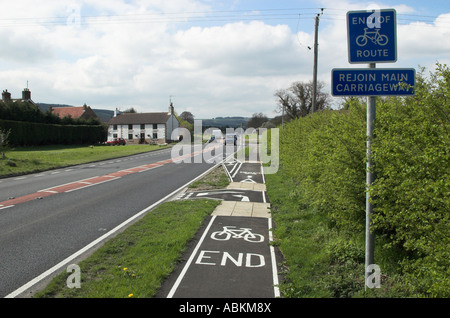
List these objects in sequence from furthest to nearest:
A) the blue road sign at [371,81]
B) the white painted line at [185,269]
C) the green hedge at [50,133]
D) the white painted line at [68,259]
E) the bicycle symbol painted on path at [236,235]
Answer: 1. the green hedge at [50,133]
2. the bicycle symbol painted on path at [236,235]
3. the white painted line at [68,259]
4. the white painted line at [185,269]
5. the blue road sign at [371,81]

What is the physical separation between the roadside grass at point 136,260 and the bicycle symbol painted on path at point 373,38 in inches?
185

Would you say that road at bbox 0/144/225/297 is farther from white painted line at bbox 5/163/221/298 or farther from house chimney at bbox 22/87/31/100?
house chimney at bbox 22/87/31/100

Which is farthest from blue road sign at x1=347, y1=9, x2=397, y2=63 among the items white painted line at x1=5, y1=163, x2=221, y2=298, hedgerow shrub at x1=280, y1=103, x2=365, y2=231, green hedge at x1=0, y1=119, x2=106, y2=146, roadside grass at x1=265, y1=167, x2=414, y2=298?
green hedge at x1=0, y1=119, x2=106, y2=146

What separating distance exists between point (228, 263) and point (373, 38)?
4580 millimetres

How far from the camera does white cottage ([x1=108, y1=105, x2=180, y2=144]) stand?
8738cm

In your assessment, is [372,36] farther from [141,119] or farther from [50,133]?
[141,119]

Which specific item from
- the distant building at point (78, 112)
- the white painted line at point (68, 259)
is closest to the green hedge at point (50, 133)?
the distant building at point (78, 112)

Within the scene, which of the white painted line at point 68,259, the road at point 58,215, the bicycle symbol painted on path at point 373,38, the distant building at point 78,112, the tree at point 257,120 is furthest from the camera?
the tree at point 257,120

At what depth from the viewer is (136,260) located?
22.6 feet

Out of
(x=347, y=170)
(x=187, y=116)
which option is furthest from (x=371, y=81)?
(x=187, y=116)

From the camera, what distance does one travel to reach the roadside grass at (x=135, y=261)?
5.58 meters

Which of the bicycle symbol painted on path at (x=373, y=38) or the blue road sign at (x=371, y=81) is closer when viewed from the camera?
the blue road sign at (x=371, y=81)

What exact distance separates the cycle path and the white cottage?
77.2 metres

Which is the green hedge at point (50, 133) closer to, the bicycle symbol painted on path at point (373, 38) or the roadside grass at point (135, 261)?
the roadside grass at point (135, 261)
